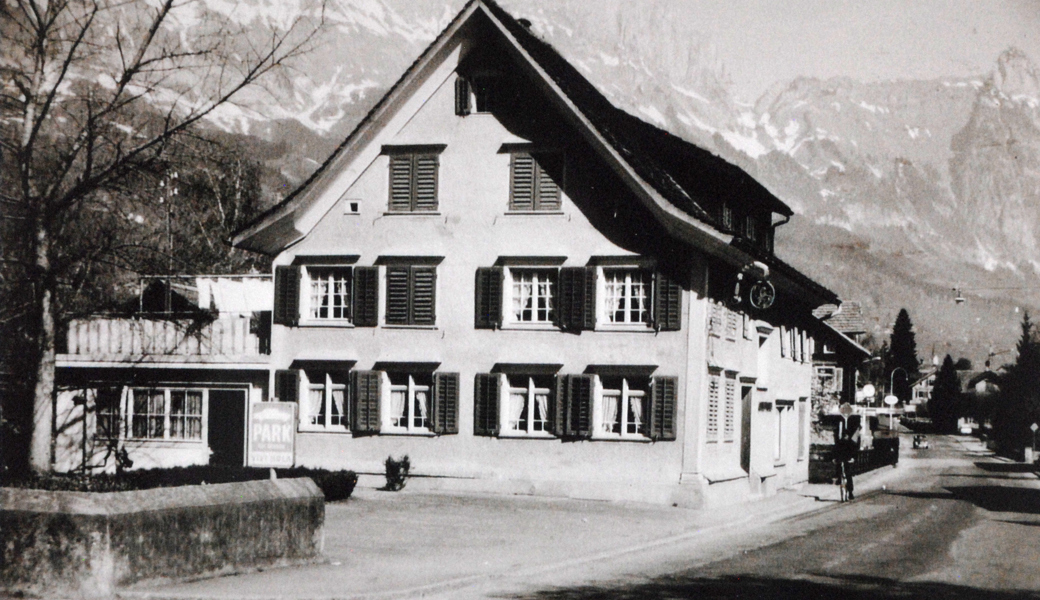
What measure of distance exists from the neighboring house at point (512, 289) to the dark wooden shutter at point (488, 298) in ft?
0.15

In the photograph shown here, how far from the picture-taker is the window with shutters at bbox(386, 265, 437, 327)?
30.8 meters

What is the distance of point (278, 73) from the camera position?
50.5ft

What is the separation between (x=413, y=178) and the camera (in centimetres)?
3114

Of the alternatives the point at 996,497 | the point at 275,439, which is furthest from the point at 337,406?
the point at 996,497

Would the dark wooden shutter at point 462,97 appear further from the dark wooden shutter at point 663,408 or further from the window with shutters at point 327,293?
the dark wooden shutter at point 663,408

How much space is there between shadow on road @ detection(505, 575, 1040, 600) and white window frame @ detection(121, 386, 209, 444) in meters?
20.3

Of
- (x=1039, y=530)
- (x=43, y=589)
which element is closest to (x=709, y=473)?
(x=1039, y=530)

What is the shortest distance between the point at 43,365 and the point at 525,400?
16.0 metres

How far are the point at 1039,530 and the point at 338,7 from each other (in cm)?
1678

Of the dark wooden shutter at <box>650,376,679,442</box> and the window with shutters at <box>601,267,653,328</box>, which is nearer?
the dark wooden shutter at <box>650,376,679,442</box>

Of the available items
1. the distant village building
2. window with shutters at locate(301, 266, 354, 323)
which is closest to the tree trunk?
the distant village building

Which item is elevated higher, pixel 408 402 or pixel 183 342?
pixel 183 342

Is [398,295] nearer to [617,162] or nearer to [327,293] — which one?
[327,293]

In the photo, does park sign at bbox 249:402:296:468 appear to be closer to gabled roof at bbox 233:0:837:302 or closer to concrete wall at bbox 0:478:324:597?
concrete wall at bbox 0:478:324:597
